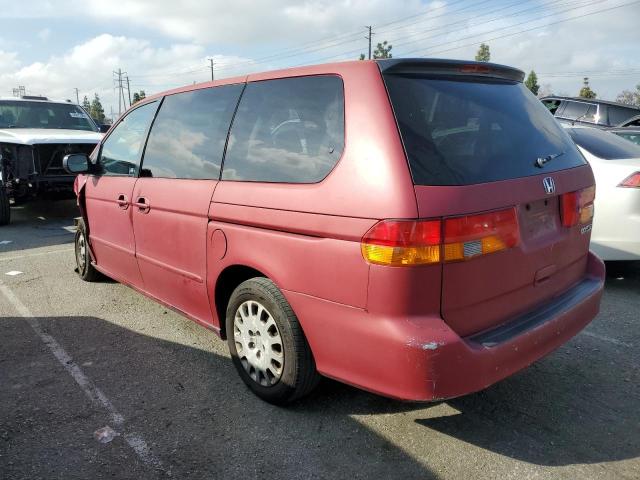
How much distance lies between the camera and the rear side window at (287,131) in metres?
2.53

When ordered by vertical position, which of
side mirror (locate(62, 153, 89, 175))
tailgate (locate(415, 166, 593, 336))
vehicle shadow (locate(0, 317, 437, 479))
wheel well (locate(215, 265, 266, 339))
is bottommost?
vehicle shadow (locate(0, 317, 437, 479))

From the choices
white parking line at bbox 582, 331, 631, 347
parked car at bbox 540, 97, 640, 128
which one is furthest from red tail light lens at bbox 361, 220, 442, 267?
parked car at bbox 540, 97, 640, 128

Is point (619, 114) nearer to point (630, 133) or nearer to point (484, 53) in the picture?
point (630, 133)

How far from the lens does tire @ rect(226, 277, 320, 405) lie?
8.77 feet

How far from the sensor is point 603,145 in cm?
510

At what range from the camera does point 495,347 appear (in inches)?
91.0

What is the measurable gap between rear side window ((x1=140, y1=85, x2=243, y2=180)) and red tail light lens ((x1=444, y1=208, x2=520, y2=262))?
150 centimetres

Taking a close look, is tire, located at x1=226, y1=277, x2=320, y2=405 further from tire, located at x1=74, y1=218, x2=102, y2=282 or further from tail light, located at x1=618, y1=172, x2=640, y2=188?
tail light, located at x1=618, y1=172, x2=640, y2=188

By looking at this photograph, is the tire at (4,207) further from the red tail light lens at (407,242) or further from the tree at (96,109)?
the tree at (96,109)

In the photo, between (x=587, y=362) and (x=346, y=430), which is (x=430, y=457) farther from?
(x=587, y=362)

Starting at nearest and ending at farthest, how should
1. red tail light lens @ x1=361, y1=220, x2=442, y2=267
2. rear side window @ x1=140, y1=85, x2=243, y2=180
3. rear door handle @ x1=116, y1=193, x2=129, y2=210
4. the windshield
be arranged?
red tail light lens @ x1=361, y1=220, x2=442, y2=267, rear side window @ x1=140, y1=85, x2=243, y2=180, rear door handle @ x1=116, y1=193, x2=129, y2=210, the windshield

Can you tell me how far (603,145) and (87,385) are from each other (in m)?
4.90

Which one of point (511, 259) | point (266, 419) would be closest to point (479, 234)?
point (511, 259)

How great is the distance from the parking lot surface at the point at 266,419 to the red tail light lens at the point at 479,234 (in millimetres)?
1002
